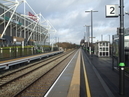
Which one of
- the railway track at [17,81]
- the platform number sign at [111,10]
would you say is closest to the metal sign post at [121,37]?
the platform number sign at [111,10]

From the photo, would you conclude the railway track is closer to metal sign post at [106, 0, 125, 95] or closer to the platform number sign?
metal sign post at [106, 0, 125, 95]

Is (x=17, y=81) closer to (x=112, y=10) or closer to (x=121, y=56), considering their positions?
(x=121, y=56)

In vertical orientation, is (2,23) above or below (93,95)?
above

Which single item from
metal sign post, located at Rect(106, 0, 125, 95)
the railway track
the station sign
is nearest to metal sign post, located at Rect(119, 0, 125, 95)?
metal sign post, located at Rect(106, 0, 125, 95)

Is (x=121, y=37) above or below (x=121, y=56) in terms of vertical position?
above

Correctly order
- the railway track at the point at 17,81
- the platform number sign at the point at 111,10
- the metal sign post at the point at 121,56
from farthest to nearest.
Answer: the railway track at the point at 17,81
the platform number sign at the point at 111,10
the metal sign post at the point at 121,56

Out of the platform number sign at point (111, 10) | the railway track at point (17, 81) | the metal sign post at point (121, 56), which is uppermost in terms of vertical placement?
the platform number sign at point (111, 10)

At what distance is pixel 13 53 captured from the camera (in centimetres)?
2139

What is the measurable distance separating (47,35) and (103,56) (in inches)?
2720

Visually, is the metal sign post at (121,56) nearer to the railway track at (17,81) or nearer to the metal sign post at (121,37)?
the metal sign post at (121,37)

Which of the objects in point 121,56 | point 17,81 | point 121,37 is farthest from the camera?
point 17,81

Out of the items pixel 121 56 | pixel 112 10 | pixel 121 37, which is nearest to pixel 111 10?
pixel 112 10

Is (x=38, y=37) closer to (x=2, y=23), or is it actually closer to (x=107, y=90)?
(x=2, y=23)

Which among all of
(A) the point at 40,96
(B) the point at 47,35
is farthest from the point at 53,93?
(B) the point at 47,35
